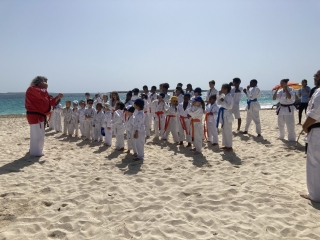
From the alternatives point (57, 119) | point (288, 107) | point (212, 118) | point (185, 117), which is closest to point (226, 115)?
point (212, 118)

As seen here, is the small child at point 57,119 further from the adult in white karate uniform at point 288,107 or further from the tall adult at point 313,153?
the tall adult at point 313,153

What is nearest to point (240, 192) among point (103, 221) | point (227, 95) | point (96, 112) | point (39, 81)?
point (103, 221)

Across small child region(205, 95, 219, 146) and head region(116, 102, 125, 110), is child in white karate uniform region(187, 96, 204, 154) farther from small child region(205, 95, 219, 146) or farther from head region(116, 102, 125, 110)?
head region(116, 102, 125, 110)

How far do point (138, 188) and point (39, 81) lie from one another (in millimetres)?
4112

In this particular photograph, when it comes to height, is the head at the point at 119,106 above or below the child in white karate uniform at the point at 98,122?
above

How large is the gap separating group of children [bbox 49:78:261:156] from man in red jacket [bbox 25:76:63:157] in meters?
1.89

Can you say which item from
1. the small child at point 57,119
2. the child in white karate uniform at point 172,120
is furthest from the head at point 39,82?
the small child at point 57,119

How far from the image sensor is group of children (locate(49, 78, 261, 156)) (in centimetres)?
666

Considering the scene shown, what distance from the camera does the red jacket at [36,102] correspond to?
6.36 meters

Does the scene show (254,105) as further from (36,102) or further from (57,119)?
(57,119)

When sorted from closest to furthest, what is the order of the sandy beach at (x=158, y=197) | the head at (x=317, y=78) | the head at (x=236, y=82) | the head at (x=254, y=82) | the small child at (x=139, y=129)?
1. the sandy beach at (x=158, y=197)
2. the head at (x=317, y=78)
3. the small child at (x=139, y=129)
4. the head at (x=254, y=82)
5. the head at (x=236, y=82)

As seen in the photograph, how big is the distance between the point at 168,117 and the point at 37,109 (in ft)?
13.2

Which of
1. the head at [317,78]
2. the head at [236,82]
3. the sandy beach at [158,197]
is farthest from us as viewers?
the head at [236,82]

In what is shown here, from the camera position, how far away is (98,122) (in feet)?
29.4
